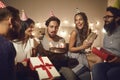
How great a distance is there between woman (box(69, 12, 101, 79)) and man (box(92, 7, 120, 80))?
0.19 metres

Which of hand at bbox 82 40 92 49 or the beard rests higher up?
the beard

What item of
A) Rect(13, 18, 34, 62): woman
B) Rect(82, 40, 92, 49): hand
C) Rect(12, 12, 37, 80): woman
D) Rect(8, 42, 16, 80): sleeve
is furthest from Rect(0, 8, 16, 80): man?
Rect(82, 40, 92, 49): hand

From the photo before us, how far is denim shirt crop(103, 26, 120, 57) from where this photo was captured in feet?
9.93

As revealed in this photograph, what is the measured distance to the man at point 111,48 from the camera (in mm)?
2834

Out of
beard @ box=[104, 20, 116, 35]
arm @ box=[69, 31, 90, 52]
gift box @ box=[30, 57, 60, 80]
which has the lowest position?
gift box @ box=[30, 57, 60, 80]

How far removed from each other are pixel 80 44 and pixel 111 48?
0.39 meters

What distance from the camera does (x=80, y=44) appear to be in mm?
3166

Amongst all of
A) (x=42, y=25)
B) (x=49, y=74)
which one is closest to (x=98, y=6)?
(x=42, y=25)

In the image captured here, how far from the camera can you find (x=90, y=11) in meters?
5.04

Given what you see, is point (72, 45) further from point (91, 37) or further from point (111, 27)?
point (111, 27)

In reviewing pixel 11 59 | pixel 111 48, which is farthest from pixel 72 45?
pixel 11 59

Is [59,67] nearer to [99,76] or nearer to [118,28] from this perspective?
[99,76]

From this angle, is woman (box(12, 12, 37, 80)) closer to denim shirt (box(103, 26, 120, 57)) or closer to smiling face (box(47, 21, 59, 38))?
smiling face (box(47, 21, 59, 38))

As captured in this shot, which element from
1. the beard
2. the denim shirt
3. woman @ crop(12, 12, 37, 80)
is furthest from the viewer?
the beard
